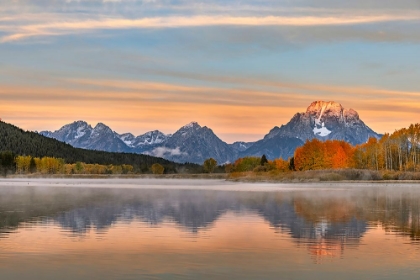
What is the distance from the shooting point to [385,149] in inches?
6368

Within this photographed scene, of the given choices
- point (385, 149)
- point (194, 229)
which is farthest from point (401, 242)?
point (385, 149)

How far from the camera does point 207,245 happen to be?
88.3ft

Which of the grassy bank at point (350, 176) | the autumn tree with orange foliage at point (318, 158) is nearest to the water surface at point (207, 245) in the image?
the grassy bank at point (350, 176)

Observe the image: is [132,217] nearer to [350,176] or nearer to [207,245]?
[207,245]

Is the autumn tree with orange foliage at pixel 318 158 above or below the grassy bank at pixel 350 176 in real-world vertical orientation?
above

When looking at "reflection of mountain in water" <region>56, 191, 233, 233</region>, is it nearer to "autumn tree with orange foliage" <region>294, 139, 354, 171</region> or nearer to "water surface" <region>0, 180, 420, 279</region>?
"water surface" <region>0, 180, 420, 279</region>

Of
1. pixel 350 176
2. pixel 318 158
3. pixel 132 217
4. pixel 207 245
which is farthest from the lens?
pixel 318 158

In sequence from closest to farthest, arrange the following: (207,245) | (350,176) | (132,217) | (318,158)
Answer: (207,245) → (132,217) → (350,176) → (318,158)

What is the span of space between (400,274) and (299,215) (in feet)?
72.3

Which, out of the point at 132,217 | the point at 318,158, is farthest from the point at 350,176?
the point at 132,217

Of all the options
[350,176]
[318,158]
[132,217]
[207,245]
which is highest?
[318,158]

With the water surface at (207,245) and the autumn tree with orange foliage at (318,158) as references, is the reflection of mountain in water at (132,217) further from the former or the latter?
the autumn tree with orange foliage at (318,158)

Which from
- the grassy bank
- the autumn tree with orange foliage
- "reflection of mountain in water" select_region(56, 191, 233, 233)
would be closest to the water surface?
"reflection of mountain in water" select_region(56, 191, 233, 233)

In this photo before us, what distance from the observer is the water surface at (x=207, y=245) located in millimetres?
20547
